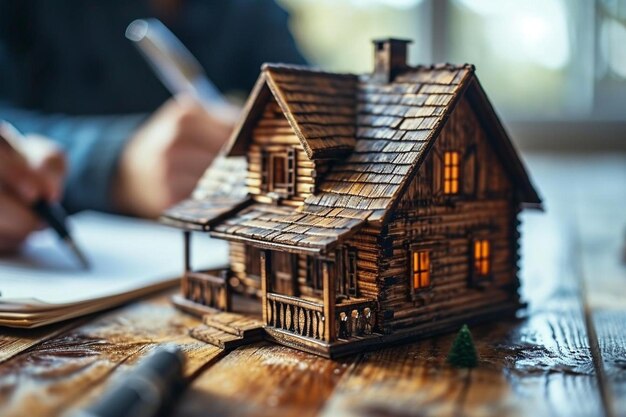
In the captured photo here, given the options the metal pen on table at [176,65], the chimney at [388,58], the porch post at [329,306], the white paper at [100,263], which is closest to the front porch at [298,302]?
the porch post at [329,306]

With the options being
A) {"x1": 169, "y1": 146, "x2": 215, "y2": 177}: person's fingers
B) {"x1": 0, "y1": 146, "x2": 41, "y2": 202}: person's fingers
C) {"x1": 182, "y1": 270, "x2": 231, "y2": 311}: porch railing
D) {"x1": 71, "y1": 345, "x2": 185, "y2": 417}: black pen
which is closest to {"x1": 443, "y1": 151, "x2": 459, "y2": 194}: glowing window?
{"x1": 182, "y1": 270, "x2": 231, "y2": 311}: porch railing

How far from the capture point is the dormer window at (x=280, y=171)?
192 inches

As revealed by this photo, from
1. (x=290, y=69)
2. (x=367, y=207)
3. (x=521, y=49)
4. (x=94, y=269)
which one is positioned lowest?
(x=94, y=269)

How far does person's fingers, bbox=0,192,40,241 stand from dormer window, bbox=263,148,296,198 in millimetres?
2482

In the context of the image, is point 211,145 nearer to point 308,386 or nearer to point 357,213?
point 357,213

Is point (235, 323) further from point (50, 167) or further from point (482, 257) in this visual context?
point (50, 167)

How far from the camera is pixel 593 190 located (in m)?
11.0

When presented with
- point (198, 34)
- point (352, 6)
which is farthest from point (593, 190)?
point (198, 34)

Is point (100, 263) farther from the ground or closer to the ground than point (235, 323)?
farther from the ground

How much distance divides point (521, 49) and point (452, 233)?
6.48m

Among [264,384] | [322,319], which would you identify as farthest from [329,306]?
[264,384]

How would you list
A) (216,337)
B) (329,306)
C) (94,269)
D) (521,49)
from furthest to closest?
(521,49) < (94,269) < (216,337) < (329,306)

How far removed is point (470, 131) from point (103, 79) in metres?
5.66

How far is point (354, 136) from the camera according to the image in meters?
4.85
